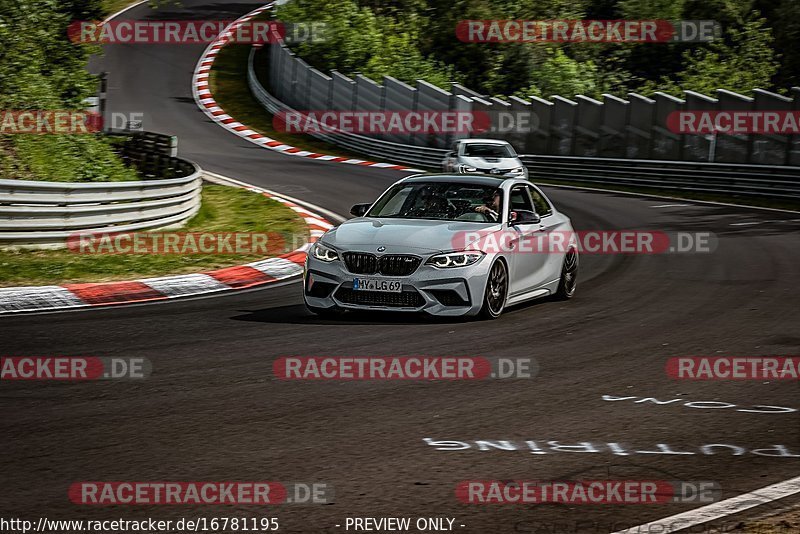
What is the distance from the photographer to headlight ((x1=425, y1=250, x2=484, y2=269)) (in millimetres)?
10766

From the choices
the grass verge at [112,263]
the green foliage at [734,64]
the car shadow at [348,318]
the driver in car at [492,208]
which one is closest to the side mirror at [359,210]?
the car shadow at [348,318]

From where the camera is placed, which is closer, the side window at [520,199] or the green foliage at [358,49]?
the side window at [520,199]

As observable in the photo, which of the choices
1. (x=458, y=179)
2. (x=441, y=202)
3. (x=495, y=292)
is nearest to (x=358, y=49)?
(x=458, y=179)

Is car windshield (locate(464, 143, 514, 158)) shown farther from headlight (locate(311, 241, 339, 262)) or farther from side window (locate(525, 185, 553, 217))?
headlight (locate(311, 241, 339, 262))

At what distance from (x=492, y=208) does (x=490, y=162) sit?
638 inches

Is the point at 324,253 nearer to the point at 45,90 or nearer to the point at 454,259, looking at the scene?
the point at 454,259

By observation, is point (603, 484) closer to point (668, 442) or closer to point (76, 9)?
point (668, 442)

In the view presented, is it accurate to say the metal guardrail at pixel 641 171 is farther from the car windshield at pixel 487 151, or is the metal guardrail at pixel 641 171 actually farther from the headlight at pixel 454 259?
the headlight at pixel 454 259

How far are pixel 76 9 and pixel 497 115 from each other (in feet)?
66.1

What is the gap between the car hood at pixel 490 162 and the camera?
2770cm

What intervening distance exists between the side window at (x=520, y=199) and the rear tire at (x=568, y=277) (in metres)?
0.83

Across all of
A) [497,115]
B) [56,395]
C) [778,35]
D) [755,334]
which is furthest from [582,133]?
[56,395]

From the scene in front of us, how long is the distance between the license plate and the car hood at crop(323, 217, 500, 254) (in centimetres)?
28

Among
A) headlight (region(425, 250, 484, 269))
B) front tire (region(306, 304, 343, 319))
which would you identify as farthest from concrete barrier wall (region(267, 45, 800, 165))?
front tire (region(306, 304, 343, 319))
